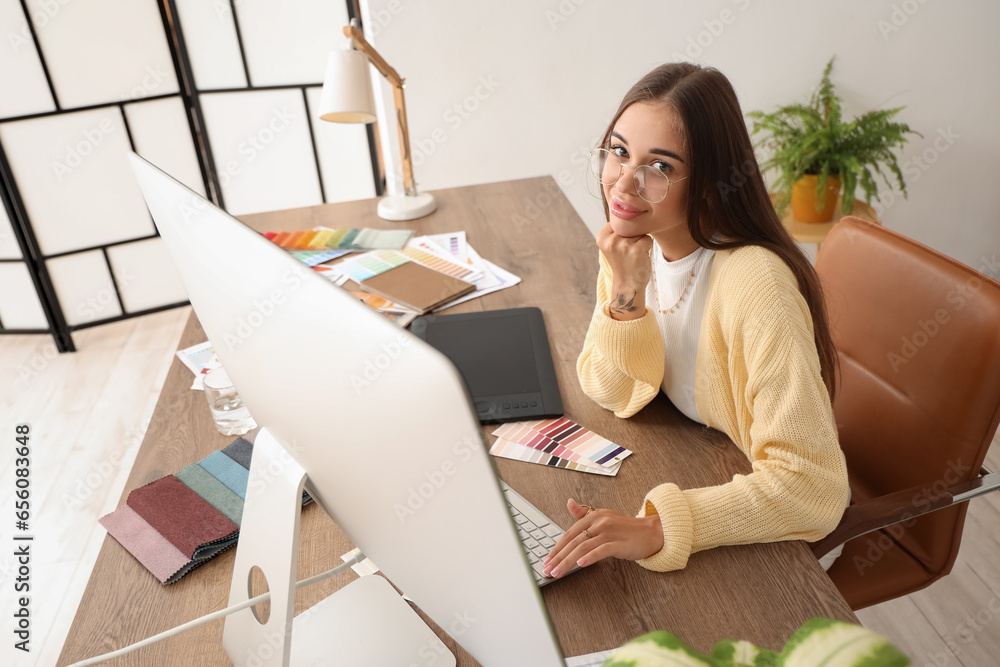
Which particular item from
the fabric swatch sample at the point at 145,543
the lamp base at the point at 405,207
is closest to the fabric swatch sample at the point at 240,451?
the fabric swatch sample at the point at 145,543

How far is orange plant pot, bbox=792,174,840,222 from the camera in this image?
2.40 meters

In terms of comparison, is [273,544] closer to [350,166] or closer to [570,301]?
[570,301]

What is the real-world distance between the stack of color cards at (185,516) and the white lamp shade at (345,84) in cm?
93

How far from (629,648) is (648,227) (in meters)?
0.73

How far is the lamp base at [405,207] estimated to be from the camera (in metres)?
1.83

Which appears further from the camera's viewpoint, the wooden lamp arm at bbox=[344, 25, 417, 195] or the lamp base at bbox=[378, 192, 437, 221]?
the lamp base at bbox=[378, 192, 437, 221]

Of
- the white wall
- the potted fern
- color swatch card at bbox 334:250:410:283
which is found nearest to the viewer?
color swatch card at bbox 334:250:410:283

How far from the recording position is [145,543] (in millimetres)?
861

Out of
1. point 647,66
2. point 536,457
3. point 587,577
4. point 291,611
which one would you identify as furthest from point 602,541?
point 647,66

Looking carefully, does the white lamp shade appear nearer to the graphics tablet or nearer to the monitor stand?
the graphics tablet

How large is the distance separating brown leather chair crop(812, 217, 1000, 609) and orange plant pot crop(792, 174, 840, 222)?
4.16 feet

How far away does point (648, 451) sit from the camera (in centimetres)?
99

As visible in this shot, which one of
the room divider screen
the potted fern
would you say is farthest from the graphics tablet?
the room divider screen

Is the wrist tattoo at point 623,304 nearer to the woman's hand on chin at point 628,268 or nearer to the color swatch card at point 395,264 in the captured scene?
the woman's hand on chin at point 628,268
